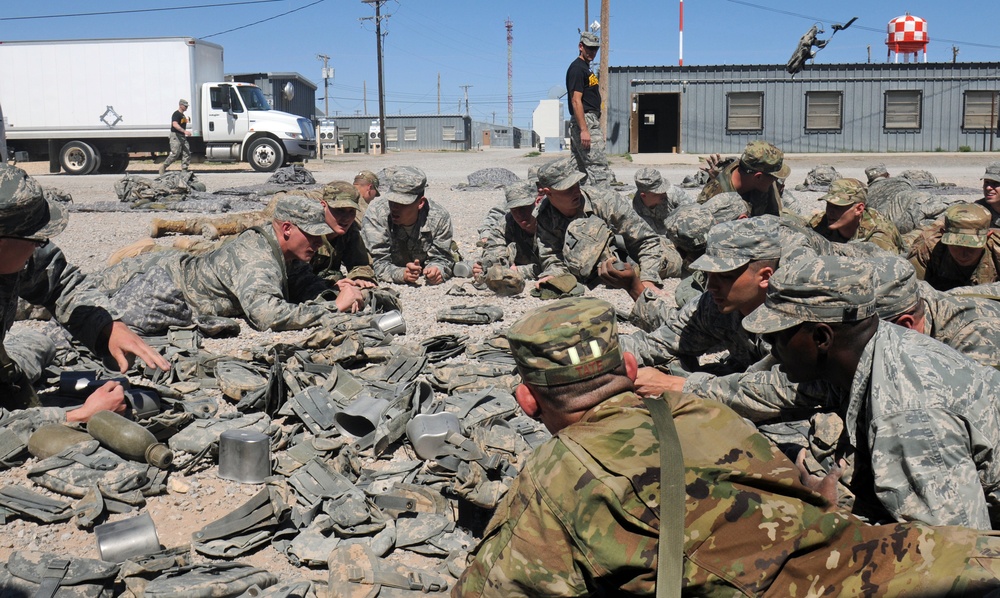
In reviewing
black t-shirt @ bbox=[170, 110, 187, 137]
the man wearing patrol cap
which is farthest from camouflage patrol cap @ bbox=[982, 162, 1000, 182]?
black t-shirt @ bbox=[170, 110, 187, 137]

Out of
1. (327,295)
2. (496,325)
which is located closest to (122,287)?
(327,295)

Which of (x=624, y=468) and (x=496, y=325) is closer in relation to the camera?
(x=624, y=468)

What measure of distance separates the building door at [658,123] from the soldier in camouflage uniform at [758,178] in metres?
23.4

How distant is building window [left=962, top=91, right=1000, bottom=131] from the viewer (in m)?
30.2

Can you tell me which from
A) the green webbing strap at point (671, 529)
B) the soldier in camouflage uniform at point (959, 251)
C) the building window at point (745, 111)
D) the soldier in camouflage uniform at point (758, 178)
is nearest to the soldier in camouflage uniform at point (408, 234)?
the soldier in camouflage uniform at point (758, 178)

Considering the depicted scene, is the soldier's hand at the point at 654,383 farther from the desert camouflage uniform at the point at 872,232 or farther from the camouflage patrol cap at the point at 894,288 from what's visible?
the desert camouflage uniform at the point at 872,232

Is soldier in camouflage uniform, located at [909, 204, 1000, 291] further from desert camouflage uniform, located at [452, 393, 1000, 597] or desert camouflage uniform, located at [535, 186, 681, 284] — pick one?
desert camouflage uniform, located at [452, 393, 1000, 597]

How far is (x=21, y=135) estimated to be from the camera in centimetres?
2570

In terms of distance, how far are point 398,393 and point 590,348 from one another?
3016 mm

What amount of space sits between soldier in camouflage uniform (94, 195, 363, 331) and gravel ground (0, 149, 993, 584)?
20cm

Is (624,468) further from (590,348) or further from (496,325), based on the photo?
(496,325)

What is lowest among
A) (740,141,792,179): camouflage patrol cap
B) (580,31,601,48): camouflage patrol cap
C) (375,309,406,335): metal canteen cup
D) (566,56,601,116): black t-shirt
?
(375,309,406,335): metal canteen cup

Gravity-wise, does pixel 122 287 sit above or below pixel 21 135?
below

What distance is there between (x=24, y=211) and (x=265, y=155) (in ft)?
69.6
